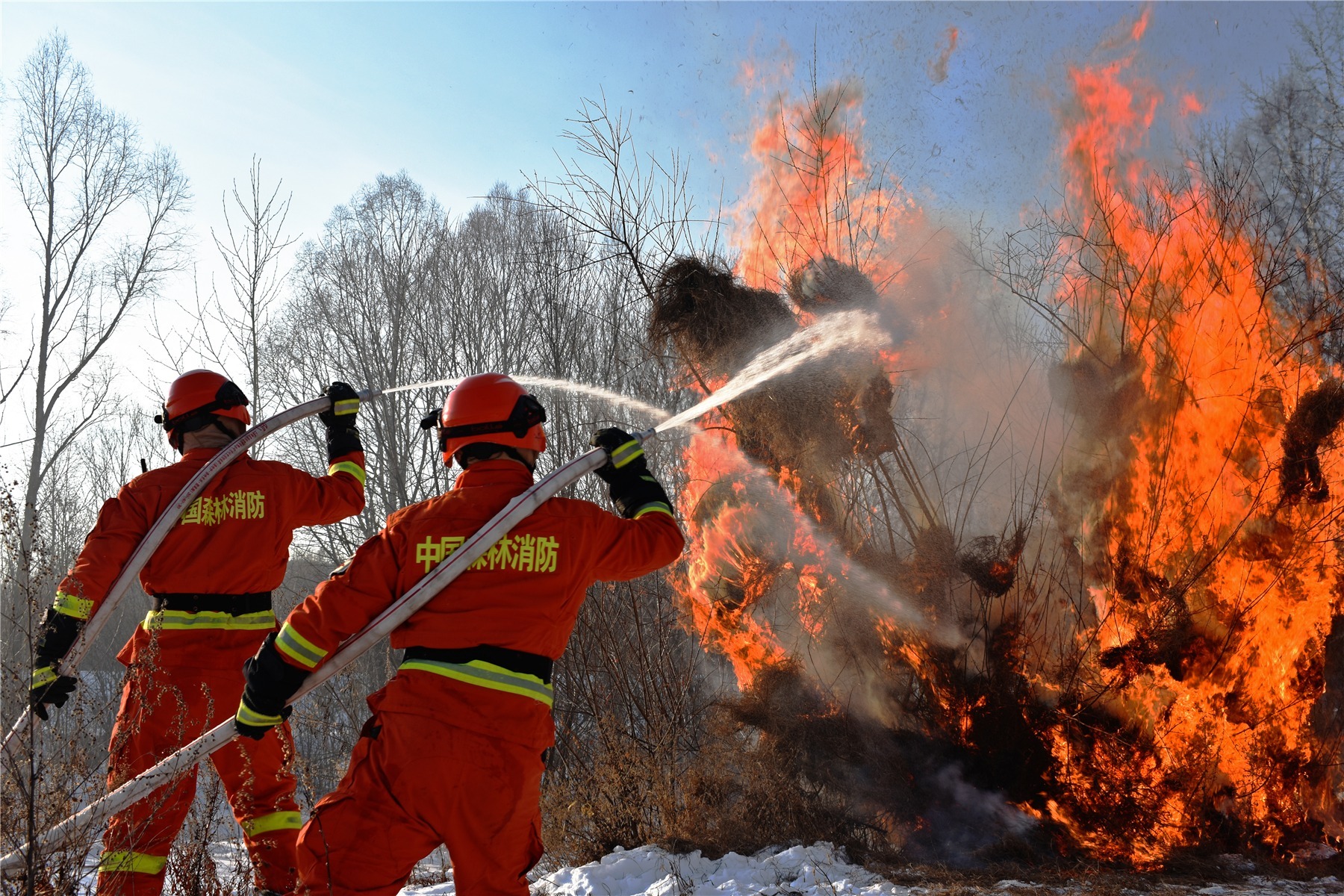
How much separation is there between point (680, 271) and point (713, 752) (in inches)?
147

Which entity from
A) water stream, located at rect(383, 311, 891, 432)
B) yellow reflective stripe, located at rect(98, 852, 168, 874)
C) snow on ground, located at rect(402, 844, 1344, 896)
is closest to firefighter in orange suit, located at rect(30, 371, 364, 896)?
yellow reflective stripe, located at rect(98, 852, 168, 874)

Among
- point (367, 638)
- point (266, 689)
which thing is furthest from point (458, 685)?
point (266, 689)

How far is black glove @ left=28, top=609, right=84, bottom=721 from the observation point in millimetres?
3572

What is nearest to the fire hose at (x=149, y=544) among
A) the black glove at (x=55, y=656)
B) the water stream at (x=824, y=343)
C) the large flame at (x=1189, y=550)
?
the black glove at (x=55, y=656)

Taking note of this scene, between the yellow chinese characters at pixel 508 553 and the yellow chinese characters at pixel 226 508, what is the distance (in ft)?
5.43

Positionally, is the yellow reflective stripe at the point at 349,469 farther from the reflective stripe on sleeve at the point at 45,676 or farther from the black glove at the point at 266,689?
the black glove at the point at 266,689

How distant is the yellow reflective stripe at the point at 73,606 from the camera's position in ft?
11.9

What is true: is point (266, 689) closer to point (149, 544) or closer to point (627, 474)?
point (627, 474)

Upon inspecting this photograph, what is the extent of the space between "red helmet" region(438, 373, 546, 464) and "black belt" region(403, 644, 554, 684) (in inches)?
29.7

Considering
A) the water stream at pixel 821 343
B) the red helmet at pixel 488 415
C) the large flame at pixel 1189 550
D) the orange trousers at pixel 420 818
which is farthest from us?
the water stream at pixel 821 343

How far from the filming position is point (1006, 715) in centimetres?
574

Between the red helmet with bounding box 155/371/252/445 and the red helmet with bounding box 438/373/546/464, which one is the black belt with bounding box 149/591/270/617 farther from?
the red helmet with bounding box 438/373/546/464

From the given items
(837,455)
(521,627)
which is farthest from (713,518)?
(521,627)

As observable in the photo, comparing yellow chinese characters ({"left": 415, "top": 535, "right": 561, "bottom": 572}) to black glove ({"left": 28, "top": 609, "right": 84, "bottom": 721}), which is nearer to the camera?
yellow chinese characters ({"left": 415, "top": 535, "right": 561, "bottom": 572})
